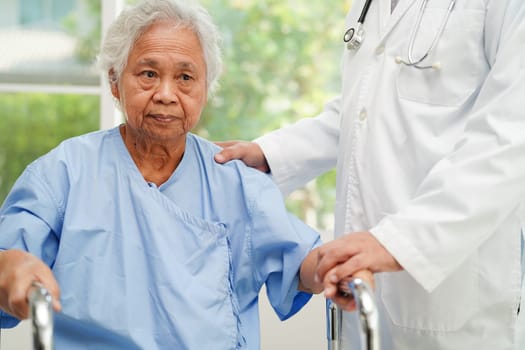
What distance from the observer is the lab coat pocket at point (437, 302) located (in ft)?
4.81

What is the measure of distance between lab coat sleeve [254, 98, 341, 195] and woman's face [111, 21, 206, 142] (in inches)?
14.3

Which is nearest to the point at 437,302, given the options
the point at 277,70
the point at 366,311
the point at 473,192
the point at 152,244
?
the point at 473,192

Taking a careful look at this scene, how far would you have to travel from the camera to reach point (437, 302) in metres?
1.48

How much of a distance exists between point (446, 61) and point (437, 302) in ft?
1.57

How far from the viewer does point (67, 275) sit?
147 cm

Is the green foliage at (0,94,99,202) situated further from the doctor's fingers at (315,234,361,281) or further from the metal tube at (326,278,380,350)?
the metal tube at (326,278,380,350)

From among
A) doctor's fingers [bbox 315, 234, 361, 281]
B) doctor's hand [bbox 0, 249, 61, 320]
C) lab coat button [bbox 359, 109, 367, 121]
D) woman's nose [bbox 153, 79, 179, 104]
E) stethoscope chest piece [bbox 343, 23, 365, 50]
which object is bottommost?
doctor's hand [bbox 0, 249, 61, 320]

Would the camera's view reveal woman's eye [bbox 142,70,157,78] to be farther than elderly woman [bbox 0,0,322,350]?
Yes

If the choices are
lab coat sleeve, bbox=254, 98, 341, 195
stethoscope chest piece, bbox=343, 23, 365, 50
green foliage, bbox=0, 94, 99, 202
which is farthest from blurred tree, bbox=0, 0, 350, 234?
stethoscope chest piece, bbox=343, 23, 365, 50

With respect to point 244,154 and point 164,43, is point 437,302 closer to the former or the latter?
point 244,154

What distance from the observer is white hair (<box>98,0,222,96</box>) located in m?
1.58

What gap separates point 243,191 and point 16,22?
1.85 metres

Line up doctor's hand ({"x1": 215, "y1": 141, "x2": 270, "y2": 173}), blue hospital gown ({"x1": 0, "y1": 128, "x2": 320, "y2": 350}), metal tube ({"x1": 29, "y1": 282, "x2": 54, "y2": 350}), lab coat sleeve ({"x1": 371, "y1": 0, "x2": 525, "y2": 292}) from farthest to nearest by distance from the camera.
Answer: doctor's hand ({"x1": 215, "y1": 141, "x2": 270, "y2": 173}) → blue hospital gown ({"x1": 0, "y1": 128, "x2": 320, "y2": 350}) → lab coat sleeve ({"x1": 371, "y1": 0, "x2": 525, "y2": 292}) → metal tube ({"x1": 29, "y1": 282, "x2": 54, "y2": 350})

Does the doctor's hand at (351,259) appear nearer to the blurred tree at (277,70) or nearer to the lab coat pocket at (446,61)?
the lab coat pocket at (446,61)
